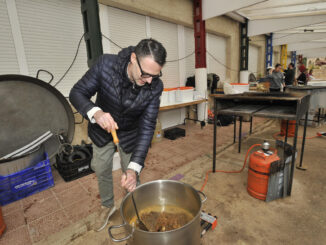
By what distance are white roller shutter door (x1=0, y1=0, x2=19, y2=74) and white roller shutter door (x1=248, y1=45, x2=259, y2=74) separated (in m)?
10.3

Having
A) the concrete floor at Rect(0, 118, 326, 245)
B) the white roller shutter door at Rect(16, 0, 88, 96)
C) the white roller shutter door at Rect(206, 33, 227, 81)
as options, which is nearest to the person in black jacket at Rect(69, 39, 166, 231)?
the concrete floor at Rect(0, 118, 326, 245)

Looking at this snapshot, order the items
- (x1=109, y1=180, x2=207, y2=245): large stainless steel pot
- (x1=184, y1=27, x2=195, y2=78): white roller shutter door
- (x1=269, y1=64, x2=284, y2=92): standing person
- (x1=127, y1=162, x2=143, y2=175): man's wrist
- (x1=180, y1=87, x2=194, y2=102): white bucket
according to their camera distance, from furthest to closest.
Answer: (x1=269, y1=64, x2=284, y2=92): standing person < (x1=184, y1=27, x2=195, y2=78): white roller shutter door < (x1=180, y1=87, x2=194, y2=102): white bucket < (x1=127, y1=162, x2=143, y2=175): man's wrist < (x1=109, y1=180, x2=207, y2=245): large stainless steel pot

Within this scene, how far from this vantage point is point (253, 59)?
34.9ft

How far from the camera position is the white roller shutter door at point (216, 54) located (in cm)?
697

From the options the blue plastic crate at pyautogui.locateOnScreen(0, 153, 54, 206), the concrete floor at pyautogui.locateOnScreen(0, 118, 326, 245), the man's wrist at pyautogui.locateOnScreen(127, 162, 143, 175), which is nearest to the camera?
the man's wrist at pyautogui.locateOnScreen(127, 162, 143, 175)

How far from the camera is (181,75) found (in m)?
5.99

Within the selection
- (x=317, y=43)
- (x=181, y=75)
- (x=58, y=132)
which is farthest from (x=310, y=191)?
(x=317, y=43)

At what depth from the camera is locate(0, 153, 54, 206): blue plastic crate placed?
240 cm

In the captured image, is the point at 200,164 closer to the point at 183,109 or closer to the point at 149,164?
the point at 149,164

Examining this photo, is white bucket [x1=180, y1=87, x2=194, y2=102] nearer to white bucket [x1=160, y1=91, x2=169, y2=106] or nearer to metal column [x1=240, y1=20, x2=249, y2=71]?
white bucket [x1=160, y1=91, x2=169, y2=106]

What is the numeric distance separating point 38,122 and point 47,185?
1065 millimetres

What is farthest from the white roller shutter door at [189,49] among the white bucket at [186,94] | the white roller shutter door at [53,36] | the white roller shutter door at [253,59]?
the white roller shutter door at [253,59]

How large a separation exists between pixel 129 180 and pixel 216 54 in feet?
23.4

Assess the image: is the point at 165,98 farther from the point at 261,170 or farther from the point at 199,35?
the point at 261,170
